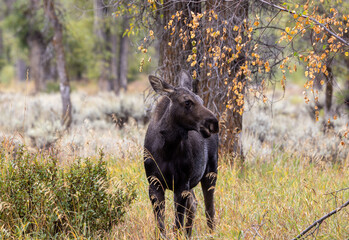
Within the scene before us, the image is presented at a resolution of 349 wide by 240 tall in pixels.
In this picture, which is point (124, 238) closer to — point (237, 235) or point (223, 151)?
point (237, 235)

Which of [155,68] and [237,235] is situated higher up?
[155,68]

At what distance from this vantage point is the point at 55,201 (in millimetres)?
4664

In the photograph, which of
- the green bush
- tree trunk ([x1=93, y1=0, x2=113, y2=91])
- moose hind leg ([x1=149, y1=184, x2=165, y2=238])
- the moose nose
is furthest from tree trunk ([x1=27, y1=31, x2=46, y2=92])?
the moose nose

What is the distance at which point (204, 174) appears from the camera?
17.4 ft

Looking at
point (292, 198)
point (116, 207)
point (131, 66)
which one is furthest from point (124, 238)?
point (131, 66)

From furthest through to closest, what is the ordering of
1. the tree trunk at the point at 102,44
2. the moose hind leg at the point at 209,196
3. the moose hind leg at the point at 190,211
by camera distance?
the tree trunk at the point at 102,44
the moose hind leg at the point at 209,196
the moose hind leg at the point at 190,211

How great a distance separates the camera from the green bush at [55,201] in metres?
4.45

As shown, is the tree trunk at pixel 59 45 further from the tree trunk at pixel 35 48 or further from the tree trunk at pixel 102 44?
the tree trunk at pixel 35 48

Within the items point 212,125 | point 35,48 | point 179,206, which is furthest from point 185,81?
point 35,48

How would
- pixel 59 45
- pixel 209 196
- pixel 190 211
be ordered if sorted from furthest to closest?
pixel 59 45, pixel 209 196, pixel 190 211

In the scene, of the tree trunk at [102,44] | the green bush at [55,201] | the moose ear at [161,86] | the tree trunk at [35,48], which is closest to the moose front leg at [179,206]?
the green bush at [55,201]

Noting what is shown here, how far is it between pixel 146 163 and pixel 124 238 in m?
0.87

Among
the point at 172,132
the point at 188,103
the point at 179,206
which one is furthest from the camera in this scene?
the point at 179,206

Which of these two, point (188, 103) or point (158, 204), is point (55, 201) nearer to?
point (158, 204)
